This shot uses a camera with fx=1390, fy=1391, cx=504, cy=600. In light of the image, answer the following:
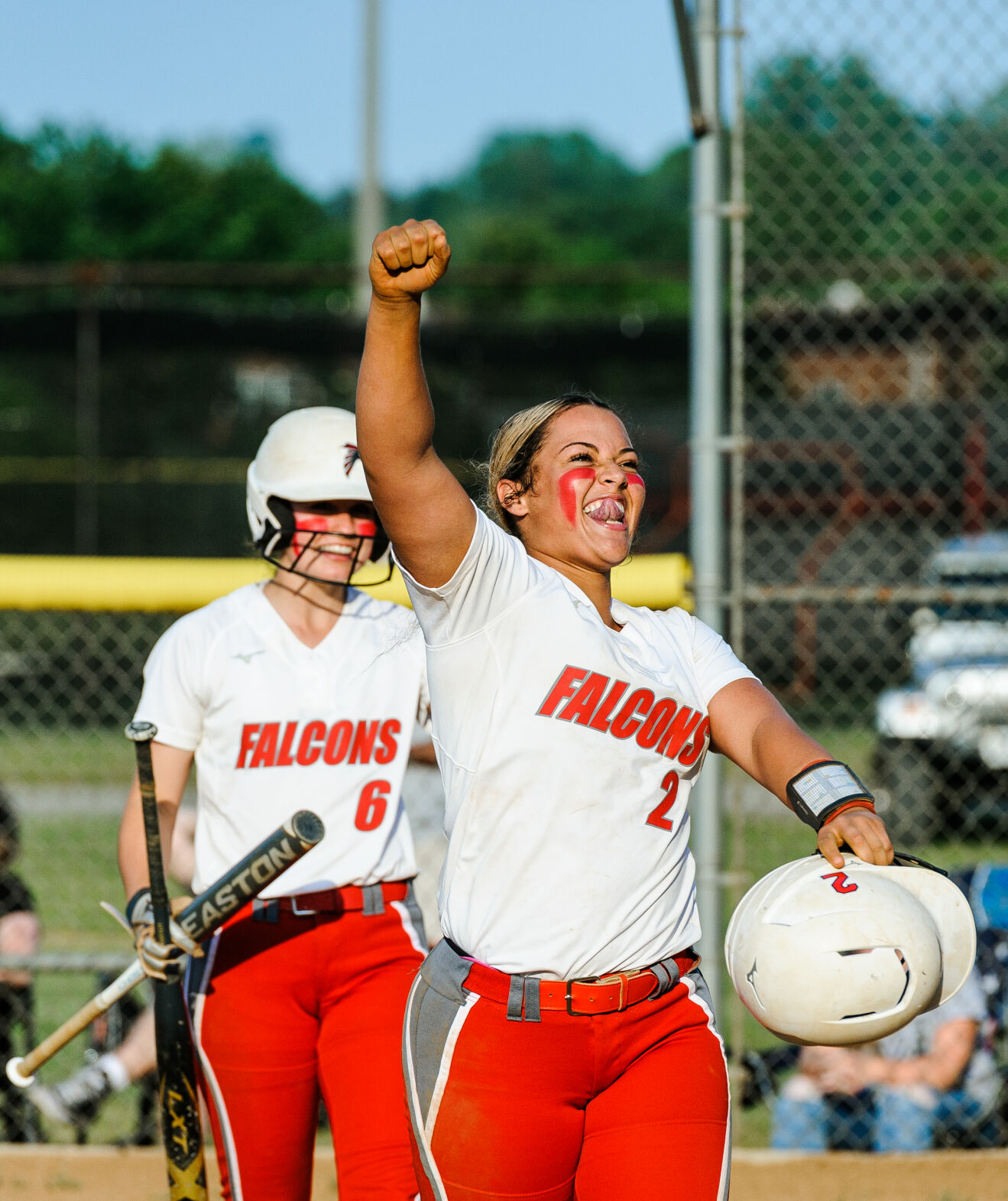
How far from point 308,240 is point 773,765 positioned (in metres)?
35.1

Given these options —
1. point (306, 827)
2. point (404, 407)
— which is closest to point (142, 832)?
point (306, 827)

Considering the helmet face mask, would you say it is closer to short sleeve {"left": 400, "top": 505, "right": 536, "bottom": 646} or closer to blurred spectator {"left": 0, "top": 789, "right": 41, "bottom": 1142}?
short sleeve {"left": 400, "top": 505, "right": 536, "bottom": 646}

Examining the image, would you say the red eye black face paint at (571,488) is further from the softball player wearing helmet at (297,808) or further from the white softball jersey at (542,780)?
the softball player wearing helmet at (297,808)

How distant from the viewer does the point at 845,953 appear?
7.06 ft

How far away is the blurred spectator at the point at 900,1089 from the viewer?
453cm

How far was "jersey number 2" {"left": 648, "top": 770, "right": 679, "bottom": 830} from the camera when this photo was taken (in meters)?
2.31

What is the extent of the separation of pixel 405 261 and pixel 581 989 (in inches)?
45.5

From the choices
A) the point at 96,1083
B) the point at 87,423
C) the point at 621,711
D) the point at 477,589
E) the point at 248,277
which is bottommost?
the point at 96,1083

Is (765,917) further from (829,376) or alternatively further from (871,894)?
(829,376)

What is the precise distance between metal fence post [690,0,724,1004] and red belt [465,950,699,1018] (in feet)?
6.91

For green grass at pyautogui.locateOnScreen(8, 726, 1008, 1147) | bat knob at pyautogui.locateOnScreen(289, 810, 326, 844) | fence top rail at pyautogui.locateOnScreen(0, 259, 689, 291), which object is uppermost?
fence top rail at pyautogui.locateOnScreen(0, 259, 689, 291)

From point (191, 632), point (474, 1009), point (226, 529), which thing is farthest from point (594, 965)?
point (226, 529)

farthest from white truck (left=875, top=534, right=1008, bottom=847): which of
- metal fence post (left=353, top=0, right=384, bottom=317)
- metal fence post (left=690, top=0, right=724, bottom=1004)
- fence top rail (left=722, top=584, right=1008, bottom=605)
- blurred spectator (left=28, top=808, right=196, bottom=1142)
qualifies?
metal fence post (left=353, top=0, right=384, bottom=317)

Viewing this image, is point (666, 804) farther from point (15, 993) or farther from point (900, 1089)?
point (15, 993)
